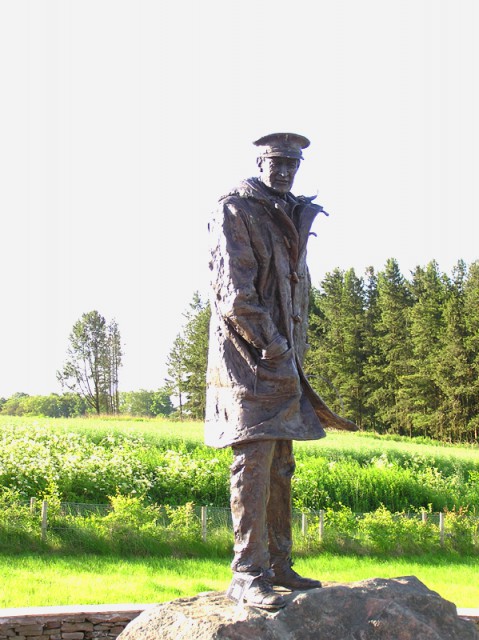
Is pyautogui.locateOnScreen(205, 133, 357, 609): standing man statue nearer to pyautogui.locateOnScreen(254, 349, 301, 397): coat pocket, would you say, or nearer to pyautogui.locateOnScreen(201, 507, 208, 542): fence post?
pyautogui.locateOnScreen(254, 349, 301, 397): coat pocket

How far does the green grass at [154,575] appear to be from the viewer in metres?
7.62

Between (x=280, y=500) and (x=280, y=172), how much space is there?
1.92 meters

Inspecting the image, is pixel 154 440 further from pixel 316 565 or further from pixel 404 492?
pixel 316 565

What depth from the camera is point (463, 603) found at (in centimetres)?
820

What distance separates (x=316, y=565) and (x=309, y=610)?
651 cm

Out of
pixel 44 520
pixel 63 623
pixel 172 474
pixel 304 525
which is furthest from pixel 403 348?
pixel 63 623

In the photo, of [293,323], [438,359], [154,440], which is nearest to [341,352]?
[438,359]

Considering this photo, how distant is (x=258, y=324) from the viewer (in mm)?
4336

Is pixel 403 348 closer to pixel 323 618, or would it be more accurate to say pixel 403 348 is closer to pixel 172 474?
pixel 172 474

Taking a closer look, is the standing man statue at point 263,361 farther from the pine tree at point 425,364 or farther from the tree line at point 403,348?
the pine tree at point 425,364

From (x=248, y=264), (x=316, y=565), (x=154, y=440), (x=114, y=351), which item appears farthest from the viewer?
(x=114, y=351)

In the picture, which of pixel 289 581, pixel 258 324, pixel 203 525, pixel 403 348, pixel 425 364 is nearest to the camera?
pixel 258 324

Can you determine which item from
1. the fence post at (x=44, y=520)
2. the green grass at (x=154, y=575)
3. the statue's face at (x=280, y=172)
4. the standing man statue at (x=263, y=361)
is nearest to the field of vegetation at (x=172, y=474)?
the fence post at (x=44, y=520)

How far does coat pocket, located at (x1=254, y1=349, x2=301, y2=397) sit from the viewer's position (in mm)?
4367
